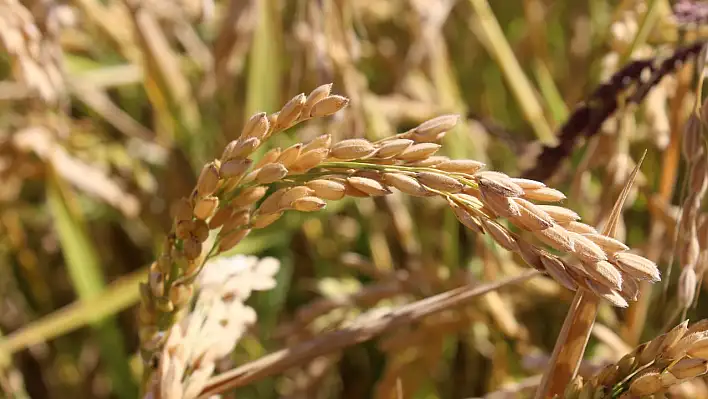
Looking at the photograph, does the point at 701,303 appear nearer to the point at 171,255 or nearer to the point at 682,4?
the point at 682,4

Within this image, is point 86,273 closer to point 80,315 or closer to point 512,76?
point 80,315

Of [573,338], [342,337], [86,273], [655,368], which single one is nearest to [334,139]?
[86,273]

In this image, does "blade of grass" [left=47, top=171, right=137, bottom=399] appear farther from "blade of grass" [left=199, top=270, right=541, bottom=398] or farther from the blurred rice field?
"blade of grass" [left=199, top=270, right=541, bottom=398]

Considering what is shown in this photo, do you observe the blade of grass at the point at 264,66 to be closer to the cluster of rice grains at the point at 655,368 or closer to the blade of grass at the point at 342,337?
the blade of grass at the point at 342,337

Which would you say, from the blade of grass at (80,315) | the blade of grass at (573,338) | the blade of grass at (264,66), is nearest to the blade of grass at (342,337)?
the blade of grass at (573,338)

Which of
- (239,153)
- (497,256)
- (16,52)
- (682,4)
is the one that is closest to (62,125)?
(16,52)
